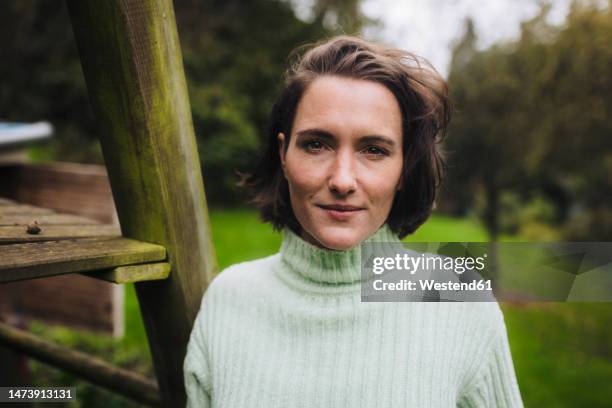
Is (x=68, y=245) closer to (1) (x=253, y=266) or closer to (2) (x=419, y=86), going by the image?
(1) (x=253, y=266)

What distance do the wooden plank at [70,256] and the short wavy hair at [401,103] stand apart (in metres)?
0.51

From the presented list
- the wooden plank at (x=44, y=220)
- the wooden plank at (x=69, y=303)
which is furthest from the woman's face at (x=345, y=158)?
the wooden plank at (x=69, y=303)

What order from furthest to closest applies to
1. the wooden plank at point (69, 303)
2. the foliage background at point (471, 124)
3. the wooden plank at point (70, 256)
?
the foliage background at point (471, 124), the wooden plank at point (69, 303), the wooden plank at point (70, 256)

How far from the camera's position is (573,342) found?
19.2ft

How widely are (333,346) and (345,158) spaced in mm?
518

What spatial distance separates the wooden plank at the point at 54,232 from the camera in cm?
135

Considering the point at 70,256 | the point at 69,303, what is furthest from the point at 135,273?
the point at 69,303

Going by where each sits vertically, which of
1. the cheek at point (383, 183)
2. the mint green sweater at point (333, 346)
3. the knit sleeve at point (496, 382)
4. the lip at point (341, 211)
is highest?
the cheek at point (383, 183)

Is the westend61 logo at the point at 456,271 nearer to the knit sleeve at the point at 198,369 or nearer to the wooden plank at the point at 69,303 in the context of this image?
the knit sleeve at the point at 198,369

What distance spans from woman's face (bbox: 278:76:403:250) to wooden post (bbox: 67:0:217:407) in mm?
327

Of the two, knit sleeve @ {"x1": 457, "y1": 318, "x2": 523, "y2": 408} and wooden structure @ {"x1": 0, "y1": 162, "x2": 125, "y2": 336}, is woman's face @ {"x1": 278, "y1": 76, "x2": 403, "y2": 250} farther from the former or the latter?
wooden structure @ {"x1": 0, "y1": 162, "x2": 125, "y2": 336}

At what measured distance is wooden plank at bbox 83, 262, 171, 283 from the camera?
55.3 inches

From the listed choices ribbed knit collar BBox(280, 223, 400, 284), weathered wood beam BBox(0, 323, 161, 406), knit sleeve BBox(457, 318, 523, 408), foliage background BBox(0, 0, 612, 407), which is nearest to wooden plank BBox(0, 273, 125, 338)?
foliage background BBox(0, 0, 612, 407)

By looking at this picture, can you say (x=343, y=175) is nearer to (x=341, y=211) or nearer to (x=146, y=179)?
(x=341, y=211)
